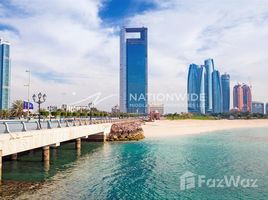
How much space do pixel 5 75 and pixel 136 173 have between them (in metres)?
110

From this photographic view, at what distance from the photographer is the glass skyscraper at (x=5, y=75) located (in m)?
123

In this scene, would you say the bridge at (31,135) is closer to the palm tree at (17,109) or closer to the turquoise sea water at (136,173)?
the turquoise sea water at (136,173)

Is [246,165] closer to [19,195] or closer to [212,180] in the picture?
[212,180]

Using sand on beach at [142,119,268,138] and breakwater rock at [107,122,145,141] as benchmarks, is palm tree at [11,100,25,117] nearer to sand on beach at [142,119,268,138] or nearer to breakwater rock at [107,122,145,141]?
breakwater rock at [107,122,145,141]

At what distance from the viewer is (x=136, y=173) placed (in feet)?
87.6

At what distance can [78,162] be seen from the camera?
3253 cm

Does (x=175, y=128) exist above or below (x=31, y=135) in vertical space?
below

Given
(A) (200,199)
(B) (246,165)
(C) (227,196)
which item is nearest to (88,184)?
(A) (200,199)

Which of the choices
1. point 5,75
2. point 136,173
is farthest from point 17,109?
point 136,173

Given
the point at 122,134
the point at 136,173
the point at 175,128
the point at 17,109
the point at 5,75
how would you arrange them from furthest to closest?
1. the point at 5,75
2. the point at 175,128
3. the point at 17,109
4. the point at 122,134
5. the point at 136,173

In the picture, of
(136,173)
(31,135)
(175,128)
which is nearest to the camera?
(31,135)

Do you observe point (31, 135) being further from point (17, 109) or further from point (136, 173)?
point (17, 109)

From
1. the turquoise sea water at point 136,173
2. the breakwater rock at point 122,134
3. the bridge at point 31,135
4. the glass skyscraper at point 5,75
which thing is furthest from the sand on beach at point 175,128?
the glass skyscraper at point 5,75

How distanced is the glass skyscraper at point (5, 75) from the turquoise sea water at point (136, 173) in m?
94.1
